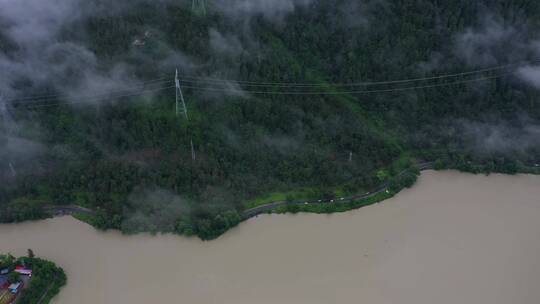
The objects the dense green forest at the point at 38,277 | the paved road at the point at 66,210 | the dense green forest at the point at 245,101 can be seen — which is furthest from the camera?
the dense green forest at the point at 245,101

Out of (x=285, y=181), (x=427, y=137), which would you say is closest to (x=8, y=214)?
(x=285, y=181)

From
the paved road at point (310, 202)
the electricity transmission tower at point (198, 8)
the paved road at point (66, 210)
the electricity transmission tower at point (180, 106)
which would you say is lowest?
the paved road at point (66, 210)

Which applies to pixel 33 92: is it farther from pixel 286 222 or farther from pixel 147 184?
pixel 286 222

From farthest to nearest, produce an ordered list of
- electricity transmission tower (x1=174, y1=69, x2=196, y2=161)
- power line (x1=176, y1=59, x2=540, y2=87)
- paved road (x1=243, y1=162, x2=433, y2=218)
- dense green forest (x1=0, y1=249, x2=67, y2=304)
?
power line (x1=176, y1=59, x2=540, y2=87) < electricity transmission tower (x1=174, y1=69, x2=196, y2=161) < paved road (x1=243, y1=162, x2=433, y2=218) < dense green forest (x1=0, y1=249, x2=67, y2=304)

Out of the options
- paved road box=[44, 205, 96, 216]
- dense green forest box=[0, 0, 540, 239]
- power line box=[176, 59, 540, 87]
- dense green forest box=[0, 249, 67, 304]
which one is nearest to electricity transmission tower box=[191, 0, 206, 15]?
dense green forest box=[0, 0, 540, 239]

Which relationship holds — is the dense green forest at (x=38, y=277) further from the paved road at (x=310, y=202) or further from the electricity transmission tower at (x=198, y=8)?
the electricity transmission tower at (x=198, y=8)

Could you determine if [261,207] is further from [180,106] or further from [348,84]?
[348,84]

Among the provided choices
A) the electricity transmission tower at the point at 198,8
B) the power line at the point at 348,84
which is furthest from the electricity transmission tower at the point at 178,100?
the electricity transmission tower at the point at 198,8

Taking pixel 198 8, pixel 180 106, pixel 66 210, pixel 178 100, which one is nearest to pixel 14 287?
pixel 66 210

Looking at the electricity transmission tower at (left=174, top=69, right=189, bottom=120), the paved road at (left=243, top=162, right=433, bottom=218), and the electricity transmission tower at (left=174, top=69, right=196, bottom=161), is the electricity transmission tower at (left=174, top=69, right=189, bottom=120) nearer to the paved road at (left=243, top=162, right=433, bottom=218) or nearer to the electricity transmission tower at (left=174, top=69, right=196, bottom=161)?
the electricity transmission tower at (left=174, top=69, right=196, bottom=161)
